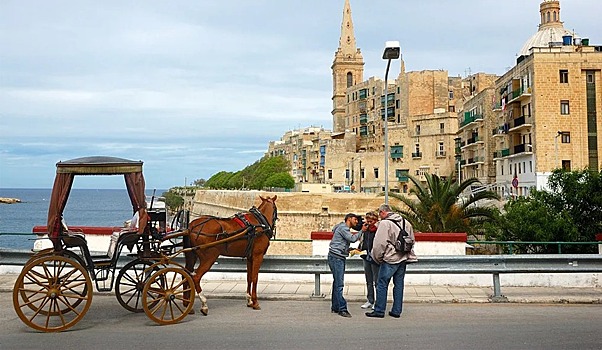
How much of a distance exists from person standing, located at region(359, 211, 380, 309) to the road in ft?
0.95

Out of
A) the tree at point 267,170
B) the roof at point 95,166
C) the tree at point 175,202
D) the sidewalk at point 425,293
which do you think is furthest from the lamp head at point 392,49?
the tree at point 175,202

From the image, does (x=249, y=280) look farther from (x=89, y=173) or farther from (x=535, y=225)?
(x=535, y=225)

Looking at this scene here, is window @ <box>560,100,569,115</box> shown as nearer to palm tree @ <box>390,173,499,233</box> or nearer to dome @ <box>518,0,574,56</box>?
dome @ <box>518,0,574,56</box>

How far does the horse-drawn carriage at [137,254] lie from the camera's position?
316 inches

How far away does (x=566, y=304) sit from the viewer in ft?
30.9

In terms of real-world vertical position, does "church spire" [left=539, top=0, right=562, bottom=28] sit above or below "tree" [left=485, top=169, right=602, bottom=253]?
above

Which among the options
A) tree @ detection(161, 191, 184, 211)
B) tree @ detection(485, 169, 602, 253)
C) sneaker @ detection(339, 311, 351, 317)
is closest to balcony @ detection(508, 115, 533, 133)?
tree @ detection(485, 169, 602, 253)

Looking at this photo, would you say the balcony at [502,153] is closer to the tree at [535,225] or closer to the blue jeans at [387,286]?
the tree at [535,225]

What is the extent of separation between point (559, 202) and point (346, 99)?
92458 millimetres

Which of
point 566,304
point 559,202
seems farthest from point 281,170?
point 566,304

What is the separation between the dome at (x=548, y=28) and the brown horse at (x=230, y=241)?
60856 millimetres

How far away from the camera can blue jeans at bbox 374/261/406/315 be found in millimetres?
8570

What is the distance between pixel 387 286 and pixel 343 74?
114 metres

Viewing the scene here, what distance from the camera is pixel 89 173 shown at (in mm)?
8391
